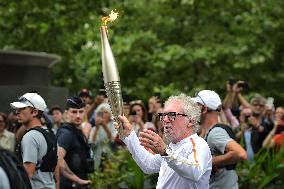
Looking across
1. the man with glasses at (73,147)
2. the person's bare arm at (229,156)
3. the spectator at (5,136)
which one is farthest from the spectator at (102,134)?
the person's bare arm at (229,156)

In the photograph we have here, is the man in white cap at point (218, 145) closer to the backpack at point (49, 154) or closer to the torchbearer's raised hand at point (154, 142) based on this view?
the backpack at point (49, 154)

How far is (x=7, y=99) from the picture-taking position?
17797 mm

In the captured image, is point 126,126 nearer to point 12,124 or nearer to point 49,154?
point 49,154

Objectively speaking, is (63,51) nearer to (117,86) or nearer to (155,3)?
(155,3)

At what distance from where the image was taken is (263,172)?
13047 mm

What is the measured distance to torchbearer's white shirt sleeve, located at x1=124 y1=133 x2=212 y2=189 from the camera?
22.0 feet

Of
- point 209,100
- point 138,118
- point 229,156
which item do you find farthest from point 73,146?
point 138,118

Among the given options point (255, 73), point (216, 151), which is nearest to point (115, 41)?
point (255, 73)

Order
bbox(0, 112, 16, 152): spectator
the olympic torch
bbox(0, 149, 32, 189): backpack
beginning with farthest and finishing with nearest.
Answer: bbox(0, 112, 16, 152): spectator
the olympic torch
bbox(0, 149, 32, 189): backpack

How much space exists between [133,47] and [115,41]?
3.29 feet

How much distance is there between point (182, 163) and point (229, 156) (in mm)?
2801

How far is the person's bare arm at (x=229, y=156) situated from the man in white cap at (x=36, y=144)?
163 centimetres

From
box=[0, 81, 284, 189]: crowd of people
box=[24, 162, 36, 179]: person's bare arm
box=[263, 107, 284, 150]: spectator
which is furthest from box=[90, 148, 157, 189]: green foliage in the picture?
box=[24, 162, 36, 179]: person's bare arm

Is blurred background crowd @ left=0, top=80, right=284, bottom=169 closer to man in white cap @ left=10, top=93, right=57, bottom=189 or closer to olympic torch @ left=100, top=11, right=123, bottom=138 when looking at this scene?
man in white cap @ left=10, top=93, right=57, bottom=189
